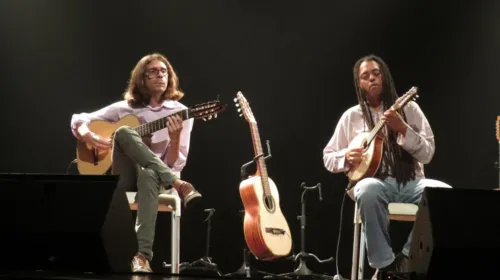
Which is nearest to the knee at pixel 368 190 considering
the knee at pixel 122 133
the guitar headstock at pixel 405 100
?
the guitar headstock at pixel 405 100

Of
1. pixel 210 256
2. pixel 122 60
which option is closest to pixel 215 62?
pixel 122 60

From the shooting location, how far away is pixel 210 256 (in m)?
4.79

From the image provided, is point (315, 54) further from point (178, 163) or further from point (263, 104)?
point (178, 163)

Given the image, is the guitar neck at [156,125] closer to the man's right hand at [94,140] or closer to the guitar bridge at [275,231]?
the man's right hand at [94,140]

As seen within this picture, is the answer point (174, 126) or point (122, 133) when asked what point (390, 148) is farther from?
point (122, 133)

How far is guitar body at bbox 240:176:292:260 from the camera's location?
3768 mm

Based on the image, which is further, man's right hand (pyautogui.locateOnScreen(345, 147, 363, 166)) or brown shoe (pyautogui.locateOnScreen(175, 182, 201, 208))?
man's right hand (pyautogui.locateOnScreen(345, 147, 363, 166))

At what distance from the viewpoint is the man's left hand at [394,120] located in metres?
3.35

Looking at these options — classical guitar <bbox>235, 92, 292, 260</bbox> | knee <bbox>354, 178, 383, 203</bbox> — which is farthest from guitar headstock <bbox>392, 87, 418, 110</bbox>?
classical guitar <bbox>235, 92, 292, 260</bbox>

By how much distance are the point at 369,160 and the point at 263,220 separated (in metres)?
0.72

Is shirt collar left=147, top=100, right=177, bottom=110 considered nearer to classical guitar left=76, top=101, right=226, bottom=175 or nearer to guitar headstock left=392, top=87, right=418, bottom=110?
classical guitar left=76, top=101, right=226, bottom=175

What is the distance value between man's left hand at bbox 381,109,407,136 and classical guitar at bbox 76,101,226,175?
2.94 ft

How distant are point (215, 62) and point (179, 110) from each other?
3.14 ft

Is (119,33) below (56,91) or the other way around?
the other way around
